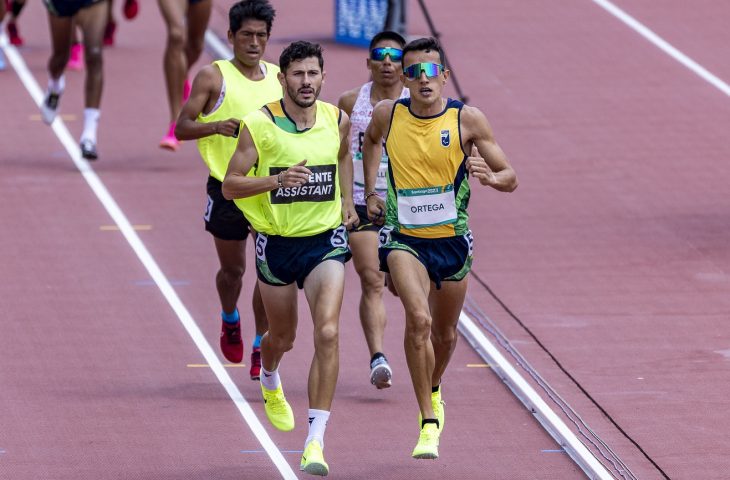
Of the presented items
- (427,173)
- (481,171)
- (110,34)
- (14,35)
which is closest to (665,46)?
(110,34)

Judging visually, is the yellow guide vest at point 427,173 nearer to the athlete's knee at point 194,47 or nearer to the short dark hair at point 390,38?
the short dark hair at point 390,38

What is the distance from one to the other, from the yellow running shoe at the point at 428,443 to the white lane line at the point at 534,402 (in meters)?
0.95

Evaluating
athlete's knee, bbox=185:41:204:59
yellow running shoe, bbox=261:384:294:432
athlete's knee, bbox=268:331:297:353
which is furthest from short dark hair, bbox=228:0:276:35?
athlete's knee, bbox=185:41:204:59

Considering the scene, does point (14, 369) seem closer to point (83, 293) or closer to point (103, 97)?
point (83, 293)


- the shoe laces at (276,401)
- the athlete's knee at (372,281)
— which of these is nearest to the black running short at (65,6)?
the athlete's knee at (372,281)

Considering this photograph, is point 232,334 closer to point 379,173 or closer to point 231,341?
point 231,341

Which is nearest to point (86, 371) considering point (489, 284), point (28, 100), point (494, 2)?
point (489, 284)

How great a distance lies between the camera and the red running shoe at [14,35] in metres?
21.4

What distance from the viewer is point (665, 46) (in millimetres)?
21891

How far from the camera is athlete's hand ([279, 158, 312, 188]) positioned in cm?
911

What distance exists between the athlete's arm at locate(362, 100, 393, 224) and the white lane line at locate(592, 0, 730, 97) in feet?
35.4

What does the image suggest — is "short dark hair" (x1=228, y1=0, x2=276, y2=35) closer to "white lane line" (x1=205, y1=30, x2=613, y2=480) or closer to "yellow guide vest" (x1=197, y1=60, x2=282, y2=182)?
"yellow guide vest" (x1=197, y1=60, x2=282, y2=182)

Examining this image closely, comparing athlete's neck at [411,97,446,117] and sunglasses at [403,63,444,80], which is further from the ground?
sunglasses at [403,63,444,80]

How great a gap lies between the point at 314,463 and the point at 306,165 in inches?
65.0
